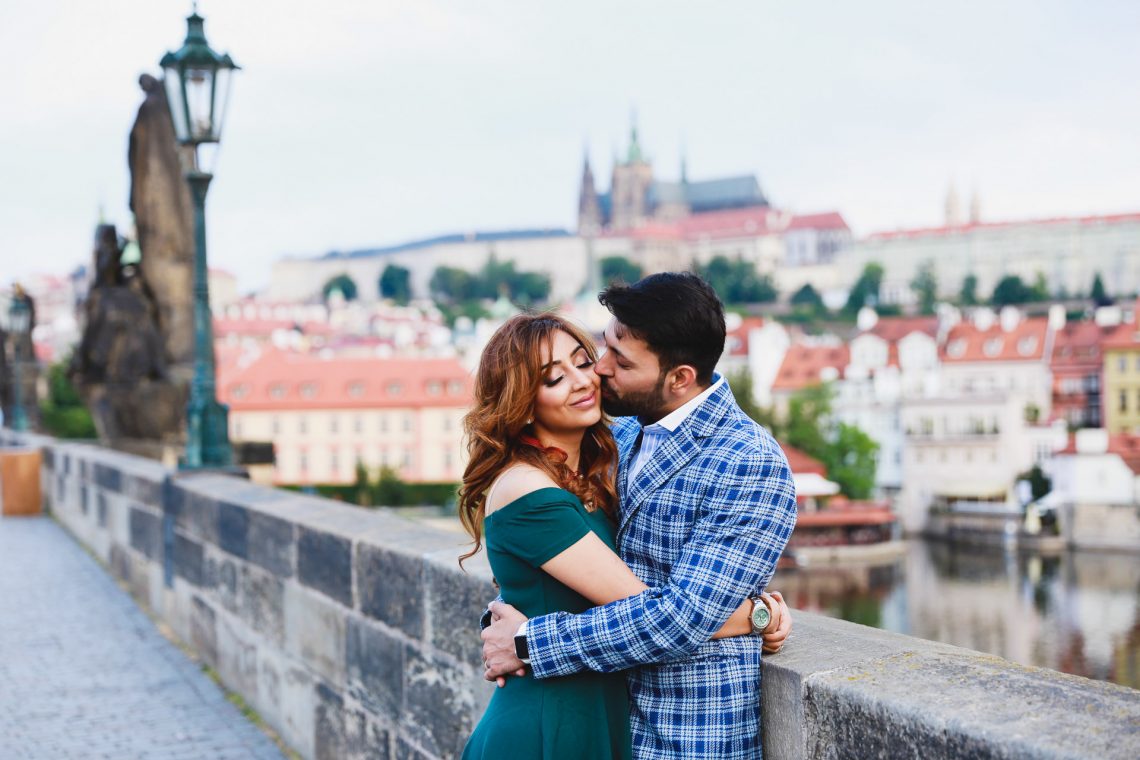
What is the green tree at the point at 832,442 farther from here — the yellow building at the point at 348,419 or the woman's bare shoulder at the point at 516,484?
the woman's bare shoulder at the point at 516,484

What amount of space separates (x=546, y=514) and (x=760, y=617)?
0.37 meters

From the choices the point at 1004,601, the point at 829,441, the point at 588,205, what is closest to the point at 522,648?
the point at 1004,601

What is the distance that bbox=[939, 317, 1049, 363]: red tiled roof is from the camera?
241ft

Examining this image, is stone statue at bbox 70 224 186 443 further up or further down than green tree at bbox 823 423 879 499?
further up

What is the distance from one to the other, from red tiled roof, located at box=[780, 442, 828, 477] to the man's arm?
55010 millimetres

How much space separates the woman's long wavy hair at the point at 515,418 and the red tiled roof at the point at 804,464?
180 feet

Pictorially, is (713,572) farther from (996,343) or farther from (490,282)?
(490,282)

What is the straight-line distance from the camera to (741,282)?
125688mm

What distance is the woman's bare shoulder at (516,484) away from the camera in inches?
82.0

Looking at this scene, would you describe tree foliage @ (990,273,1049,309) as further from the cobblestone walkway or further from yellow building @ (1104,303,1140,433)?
the cobblestone walkway

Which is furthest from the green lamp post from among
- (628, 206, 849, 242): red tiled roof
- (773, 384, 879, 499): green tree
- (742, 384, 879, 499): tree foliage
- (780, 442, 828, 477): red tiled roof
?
(628, 206, 849, 242): red tiled roof

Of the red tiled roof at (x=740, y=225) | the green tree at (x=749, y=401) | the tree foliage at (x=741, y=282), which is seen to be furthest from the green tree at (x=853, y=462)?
the red tiled roof at (x=740, y=225)

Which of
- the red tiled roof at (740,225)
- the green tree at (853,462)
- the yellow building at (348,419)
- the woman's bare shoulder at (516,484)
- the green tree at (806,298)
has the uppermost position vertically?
the red tiled roof at (740,225)

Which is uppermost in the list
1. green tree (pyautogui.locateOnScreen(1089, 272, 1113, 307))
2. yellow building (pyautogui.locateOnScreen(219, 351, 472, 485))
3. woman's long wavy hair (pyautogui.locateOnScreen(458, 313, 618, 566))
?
green tree (pyautogui.locateOnScreen(1089, 272, 1113, 307))
